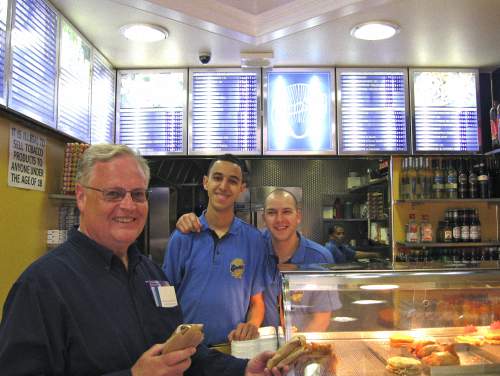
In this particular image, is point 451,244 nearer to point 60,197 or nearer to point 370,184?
point 370,184

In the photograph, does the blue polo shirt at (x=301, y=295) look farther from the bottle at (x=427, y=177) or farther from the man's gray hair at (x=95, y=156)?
the bottle at (x=427, y=177)

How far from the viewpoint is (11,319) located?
1.23 m

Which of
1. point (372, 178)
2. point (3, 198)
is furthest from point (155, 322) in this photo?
point (372, 178)

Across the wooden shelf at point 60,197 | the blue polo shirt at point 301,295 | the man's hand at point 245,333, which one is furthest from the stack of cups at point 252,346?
the wooden shelf at point 60,197

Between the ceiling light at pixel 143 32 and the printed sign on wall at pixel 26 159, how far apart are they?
1.11m

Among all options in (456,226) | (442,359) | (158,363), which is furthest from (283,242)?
(456,226)

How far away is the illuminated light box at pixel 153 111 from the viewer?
4.52 meters

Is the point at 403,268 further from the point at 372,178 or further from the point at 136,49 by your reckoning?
the point at 136,49

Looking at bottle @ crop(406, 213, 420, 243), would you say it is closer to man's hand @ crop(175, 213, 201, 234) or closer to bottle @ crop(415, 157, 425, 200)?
bottle @ crop(415, 157, 425, 200)

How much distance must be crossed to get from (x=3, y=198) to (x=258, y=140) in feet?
7.92

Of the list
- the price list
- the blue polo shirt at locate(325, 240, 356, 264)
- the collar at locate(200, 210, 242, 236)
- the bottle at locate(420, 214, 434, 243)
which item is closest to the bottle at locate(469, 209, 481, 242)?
the bottle at locate(420, 214, 434, 243)

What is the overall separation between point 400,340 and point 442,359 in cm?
21

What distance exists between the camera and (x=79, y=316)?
4.37 feet

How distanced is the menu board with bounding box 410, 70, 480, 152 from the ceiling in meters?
0.15
